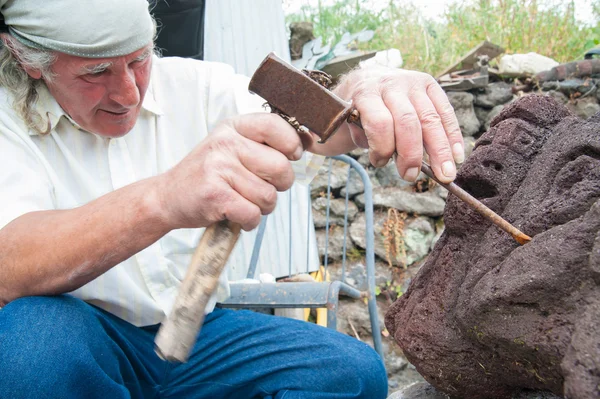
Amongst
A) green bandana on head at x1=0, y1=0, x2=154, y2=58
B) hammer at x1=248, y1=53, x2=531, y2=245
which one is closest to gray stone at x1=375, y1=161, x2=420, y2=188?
green bandana on head at x1=0, y1=0, x2=154, y2=58

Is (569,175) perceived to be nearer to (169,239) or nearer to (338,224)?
(169,239)

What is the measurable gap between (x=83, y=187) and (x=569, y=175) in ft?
5.07

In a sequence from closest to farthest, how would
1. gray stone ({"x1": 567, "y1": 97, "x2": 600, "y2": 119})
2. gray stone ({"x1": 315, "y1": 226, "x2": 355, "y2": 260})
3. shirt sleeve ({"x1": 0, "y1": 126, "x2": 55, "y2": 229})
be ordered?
shirt sleeve ({"x1": 0, "y1": 126, "x2": 55, "y2": 229}), gray stone ({"x1": 567, "y1": 97, "x2": 600, "y2": 119}), gray stone ({"x1": 315, "y1": 226, "x2": 355, "y2": 260})

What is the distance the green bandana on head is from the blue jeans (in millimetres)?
800

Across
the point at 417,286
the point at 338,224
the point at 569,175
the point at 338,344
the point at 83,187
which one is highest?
the point at 569,175

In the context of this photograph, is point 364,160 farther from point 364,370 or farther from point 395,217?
point 364,370

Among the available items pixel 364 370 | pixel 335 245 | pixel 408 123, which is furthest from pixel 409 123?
pixel 335 245

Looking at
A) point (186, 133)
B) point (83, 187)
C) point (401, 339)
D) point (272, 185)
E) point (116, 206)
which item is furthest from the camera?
point (186, 133)

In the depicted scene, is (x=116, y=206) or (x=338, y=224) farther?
(x=338, y=224)

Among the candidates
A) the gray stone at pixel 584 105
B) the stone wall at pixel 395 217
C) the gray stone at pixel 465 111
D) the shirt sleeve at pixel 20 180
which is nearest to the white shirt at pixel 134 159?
the shirt sleeve at pixel 20 180

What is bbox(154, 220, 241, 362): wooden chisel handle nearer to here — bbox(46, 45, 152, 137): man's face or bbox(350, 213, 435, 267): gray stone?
bbox(46, 45, 152, 137): man's face

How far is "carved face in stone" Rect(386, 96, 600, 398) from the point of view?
45.1 inches

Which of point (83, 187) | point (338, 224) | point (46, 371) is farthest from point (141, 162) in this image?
point (338, 224)

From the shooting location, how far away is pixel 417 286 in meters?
1.69
